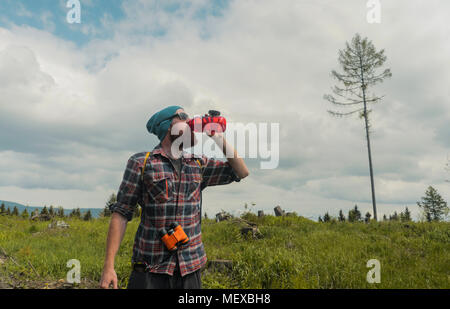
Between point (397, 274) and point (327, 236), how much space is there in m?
3.76

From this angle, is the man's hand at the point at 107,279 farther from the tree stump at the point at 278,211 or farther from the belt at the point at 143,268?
the tree stump at the point at 278,211

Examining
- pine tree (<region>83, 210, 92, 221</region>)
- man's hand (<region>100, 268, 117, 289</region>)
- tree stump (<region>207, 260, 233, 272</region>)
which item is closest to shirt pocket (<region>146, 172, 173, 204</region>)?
man's hand (<region>100, 268, 117, 289</region>)

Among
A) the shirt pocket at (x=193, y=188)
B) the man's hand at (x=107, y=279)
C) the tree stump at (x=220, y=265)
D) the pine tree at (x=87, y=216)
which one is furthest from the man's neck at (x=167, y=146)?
the pine tree at (x=87, y=216)

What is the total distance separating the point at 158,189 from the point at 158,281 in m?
0.85

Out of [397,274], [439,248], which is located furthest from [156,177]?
[439,248]

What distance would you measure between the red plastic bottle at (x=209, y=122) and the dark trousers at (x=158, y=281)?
54.9 inches

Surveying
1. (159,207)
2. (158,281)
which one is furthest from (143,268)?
(159,207)

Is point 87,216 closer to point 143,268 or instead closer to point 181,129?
point 143,268

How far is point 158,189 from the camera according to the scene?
2.95m

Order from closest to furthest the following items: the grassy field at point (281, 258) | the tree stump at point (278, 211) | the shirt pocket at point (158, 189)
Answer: the shirt pocket at point (158, 189), the grassy field at point (281, 258), the tree stump at point (278, 211)

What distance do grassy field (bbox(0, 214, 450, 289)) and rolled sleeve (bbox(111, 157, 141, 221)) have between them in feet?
12.0

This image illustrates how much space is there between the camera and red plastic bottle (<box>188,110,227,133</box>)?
3082 mm

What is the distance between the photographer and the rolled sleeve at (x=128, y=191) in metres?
2.91
